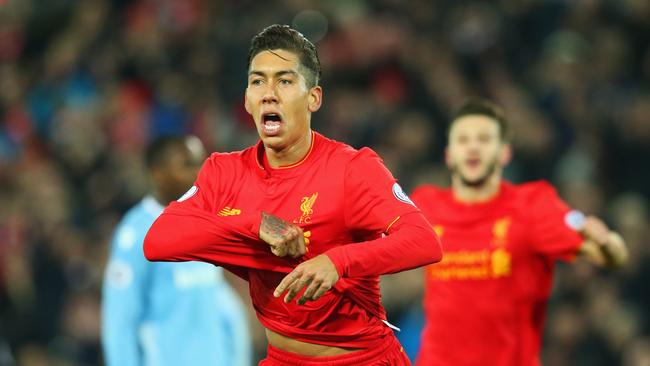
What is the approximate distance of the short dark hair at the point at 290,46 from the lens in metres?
3.90

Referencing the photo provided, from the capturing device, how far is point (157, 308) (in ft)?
18.4

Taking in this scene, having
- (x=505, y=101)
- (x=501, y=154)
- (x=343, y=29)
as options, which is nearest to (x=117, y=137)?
(x=343, y=29)

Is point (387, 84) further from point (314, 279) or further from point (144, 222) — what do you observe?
point (314, 279)

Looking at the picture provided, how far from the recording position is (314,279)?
3389 mm

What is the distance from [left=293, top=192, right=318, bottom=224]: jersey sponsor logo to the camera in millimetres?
3812

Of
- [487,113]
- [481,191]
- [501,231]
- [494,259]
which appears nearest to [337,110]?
[487,113]

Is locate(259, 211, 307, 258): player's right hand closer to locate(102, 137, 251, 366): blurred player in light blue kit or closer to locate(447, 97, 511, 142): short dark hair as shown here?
locate(102, 137, 251, 366): blurred player in light blue kit

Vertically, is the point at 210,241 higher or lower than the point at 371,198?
lower

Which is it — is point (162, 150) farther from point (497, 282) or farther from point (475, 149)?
point (497, 282)

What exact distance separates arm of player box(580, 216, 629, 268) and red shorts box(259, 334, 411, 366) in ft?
5.75

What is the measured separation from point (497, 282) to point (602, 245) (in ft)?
1.72

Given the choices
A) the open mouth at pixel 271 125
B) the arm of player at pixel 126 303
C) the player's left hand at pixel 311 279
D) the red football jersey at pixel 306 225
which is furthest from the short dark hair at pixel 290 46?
the arm of player at pixel 126 303

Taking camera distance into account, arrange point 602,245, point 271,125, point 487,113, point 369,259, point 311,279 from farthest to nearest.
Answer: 1. point 487,113
2. point 602,245
3. point 271,125
4. point 369,259
5. point 311,279

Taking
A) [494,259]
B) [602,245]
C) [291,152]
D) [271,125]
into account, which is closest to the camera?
[271,125]
